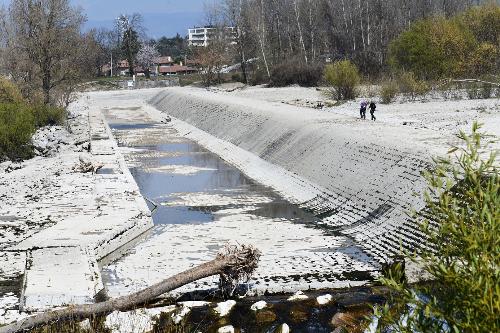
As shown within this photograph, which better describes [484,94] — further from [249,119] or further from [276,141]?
[276,141]

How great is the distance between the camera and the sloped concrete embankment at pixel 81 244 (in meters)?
12.9

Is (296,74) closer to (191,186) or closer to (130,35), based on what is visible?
(191,186)

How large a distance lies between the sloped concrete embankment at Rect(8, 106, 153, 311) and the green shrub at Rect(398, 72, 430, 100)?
26.4 metres

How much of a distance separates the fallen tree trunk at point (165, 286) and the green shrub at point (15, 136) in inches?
805

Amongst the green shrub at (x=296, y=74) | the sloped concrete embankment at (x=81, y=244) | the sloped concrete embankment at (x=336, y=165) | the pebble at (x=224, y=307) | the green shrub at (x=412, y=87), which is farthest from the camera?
the green shrub at (x=296, y=74)

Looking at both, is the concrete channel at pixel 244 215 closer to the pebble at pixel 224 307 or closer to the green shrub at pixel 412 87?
the pebble at pixel 224 307

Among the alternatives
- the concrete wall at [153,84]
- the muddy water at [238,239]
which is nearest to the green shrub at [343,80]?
the muddy water at [238,239]

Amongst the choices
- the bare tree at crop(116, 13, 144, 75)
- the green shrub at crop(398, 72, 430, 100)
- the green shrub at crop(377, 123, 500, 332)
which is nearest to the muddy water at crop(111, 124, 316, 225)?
the green shrub at crop(377, 123, 500, 332)

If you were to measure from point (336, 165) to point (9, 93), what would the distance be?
81.0 feet

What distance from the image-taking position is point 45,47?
43156 mm

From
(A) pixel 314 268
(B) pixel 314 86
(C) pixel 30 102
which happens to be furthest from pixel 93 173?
(B) pixel 314 86

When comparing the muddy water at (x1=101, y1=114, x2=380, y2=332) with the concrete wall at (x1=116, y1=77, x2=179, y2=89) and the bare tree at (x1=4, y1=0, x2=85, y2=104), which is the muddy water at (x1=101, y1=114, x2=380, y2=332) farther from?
the concrete wall at (x1=116, y1=77, x2=179, y2=89)

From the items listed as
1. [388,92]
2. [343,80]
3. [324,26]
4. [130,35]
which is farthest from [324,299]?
[130,35]

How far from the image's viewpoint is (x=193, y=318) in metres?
12.0
